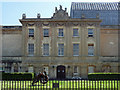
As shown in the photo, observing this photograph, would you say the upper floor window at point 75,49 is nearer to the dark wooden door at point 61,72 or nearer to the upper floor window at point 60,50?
the upper floor window at point 60,50

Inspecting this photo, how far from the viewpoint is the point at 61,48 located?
3456cm

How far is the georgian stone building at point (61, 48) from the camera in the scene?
3391 cm

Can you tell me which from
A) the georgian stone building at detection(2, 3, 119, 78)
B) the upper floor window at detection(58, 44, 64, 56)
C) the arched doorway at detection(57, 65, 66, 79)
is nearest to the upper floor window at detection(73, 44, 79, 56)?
the georgian stone building at detection(2, 3, 119, 78)

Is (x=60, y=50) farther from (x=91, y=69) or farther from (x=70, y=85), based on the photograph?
(x=70, y=85)

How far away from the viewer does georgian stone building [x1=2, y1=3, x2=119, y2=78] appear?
3391 cm

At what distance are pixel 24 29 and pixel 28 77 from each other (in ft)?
28.1

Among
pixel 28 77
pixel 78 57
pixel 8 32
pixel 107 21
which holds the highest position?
pixel 107 21

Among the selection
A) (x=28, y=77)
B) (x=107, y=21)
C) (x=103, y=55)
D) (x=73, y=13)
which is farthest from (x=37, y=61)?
(x=107, y=21)

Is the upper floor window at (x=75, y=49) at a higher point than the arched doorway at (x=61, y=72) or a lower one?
higher

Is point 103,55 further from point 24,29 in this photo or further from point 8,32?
point 8,32

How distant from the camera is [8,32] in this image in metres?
36.4

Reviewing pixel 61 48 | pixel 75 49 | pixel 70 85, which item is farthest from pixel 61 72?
pixel 70 85

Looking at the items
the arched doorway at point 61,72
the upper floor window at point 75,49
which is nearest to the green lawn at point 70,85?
the arched doorway at point 61,72

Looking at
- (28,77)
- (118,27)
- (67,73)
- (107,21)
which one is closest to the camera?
(28,77)
